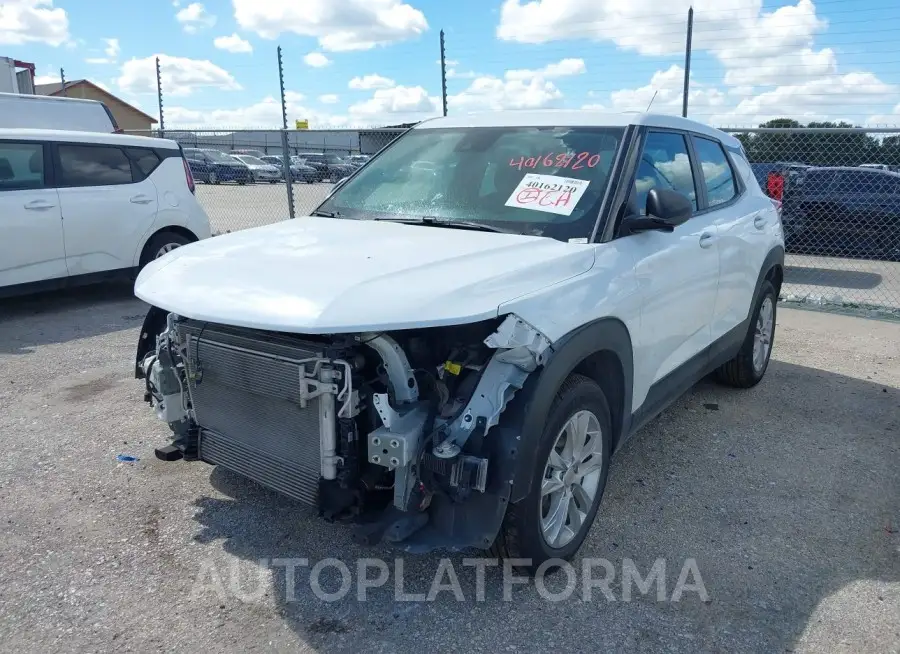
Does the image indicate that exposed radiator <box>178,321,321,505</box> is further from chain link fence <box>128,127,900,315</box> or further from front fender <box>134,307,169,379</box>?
chain link fence <box>128,127,900,315</box>

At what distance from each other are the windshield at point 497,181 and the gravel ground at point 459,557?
147 cm

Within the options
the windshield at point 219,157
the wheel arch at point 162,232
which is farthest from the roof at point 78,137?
the windshield at point 219,157

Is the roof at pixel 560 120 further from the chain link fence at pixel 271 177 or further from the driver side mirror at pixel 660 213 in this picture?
the chain link fence at pixel 271 177

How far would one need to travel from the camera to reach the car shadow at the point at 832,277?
31.2ft

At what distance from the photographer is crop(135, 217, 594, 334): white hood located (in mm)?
2471

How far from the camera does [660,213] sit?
10.8 ft

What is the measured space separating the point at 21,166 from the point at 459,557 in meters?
6.27

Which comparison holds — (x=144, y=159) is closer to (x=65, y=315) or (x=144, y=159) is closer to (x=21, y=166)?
Answer: (x=21, y=166)

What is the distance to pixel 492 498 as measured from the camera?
256 centimetres

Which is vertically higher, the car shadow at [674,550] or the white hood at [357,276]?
the white hood at [357,276]

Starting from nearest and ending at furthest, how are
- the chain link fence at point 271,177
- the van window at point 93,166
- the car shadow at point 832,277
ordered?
1. the van window at point 93,166
2. the car shadow at point 832,277
3. the chain link fence at point 271,177

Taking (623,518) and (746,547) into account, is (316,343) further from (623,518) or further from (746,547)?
(746,547)

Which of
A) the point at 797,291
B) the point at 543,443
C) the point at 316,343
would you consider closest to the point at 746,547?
the point at 543,443

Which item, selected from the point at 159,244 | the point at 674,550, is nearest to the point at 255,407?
the point at 674,550
